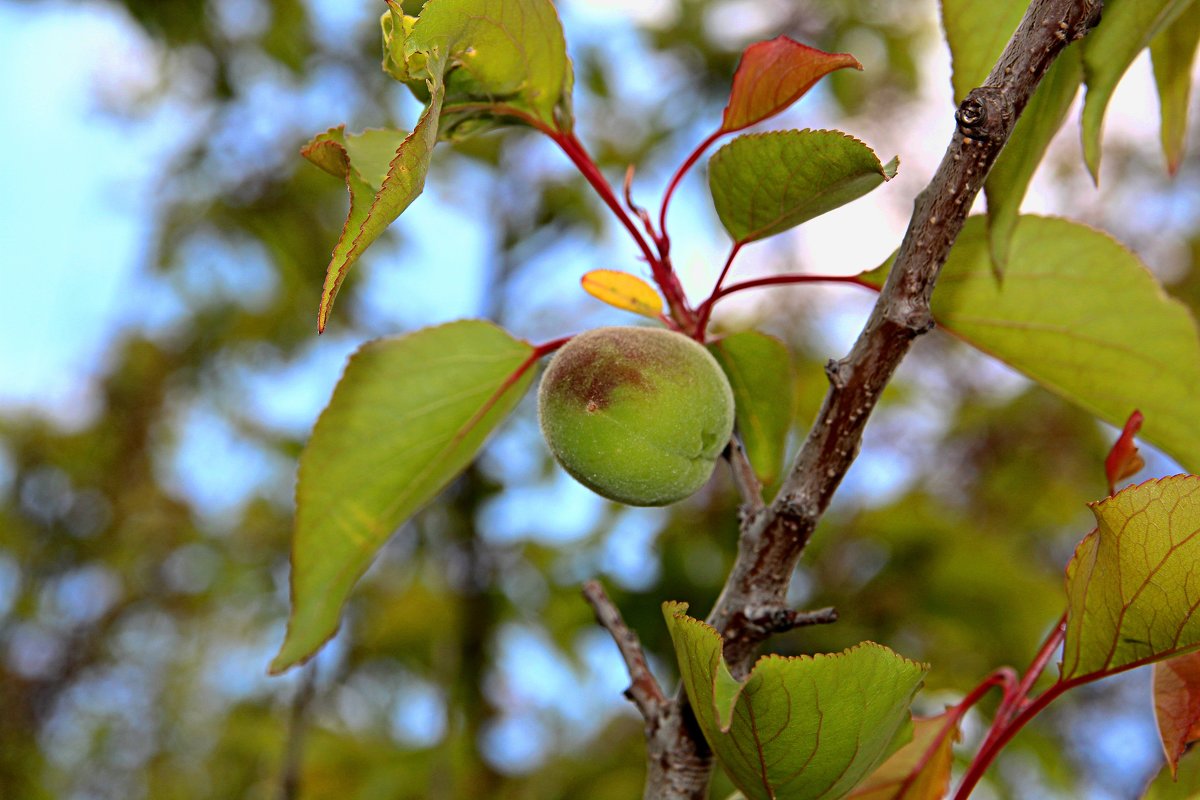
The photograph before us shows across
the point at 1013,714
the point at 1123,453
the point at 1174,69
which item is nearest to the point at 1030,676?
the point at 1013,714

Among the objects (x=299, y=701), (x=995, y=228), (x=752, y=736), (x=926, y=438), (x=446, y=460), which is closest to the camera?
(x=752, y=736)

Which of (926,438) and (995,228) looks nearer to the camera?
(995,228)

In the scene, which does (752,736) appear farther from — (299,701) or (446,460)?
(299,701)

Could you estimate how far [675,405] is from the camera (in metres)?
0.54

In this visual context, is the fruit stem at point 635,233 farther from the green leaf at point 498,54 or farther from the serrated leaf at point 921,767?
the serrated leaf at point 921,767

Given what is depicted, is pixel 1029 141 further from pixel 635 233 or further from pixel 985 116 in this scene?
pixel 635 233

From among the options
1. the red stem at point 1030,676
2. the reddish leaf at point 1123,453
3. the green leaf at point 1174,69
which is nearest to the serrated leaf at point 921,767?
the red stem at point 1030,676

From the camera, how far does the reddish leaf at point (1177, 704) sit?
48 cm

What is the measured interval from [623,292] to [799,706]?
30 centimetres

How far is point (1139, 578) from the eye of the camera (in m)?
0.43

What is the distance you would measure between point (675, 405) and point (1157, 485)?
0.23 m

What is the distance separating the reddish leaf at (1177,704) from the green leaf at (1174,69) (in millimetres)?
314

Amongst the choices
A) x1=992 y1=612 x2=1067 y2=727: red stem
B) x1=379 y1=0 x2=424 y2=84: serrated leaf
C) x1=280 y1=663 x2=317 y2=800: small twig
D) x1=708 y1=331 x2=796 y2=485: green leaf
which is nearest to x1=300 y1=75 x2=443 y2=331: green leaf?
x1=379 y1=0 x2=424 y2=84: serrated leaf

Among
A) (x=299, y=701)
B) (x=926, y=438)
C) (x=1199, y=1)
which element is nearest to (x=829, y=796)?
(x=1199, y=1)
